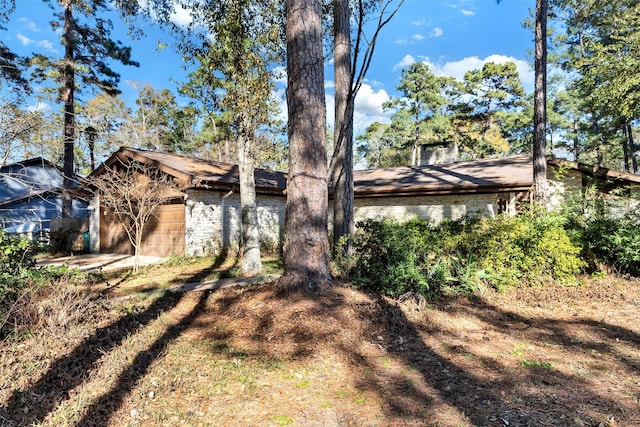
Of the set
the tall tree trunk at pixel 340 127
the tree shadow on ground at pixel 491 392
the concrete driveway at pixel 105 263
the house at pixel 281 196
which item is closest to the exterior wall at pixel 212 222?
the house at pixel 281 196

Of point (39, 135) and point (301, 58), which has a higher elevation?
point (301, 58)

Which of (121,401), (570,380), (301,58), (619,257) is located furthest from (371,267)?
(619,257)

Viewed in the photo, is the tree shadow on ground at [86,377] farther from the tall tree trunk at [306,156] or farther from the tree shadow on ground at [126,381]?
the tall tree trunk at [306,156]

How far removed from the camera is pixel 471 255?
20.9 feet

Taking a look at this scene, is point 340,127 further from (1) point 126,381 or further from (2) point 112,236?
(2) point 112,236

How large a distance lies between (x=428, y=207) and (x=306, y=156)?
8.69 m

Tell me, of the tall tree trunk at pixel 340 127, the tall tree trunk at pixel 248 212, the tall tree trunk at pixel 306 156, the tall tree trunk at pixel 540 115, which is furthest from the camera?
the tall tree trunk at pixel 248 212

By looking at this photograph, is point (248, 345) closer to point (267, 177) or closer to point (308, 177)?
point (308, 177)

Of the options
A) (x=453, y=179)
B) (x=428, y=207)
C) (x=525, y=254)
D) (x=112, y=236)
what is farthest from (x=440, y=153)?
(x=112, y=236)

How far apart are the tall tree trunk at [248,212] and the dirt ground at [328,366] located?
3512 mm

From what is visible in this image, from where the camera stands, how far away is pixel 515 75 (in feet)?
93.9

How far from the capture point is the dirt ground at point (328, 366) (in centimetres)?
273

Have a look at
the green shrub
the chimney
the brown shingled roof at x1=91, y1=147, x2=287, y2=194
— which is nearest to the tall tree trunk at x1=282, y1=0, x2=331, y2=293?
the green shrub

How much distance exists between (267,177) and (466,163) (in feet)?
28.9
